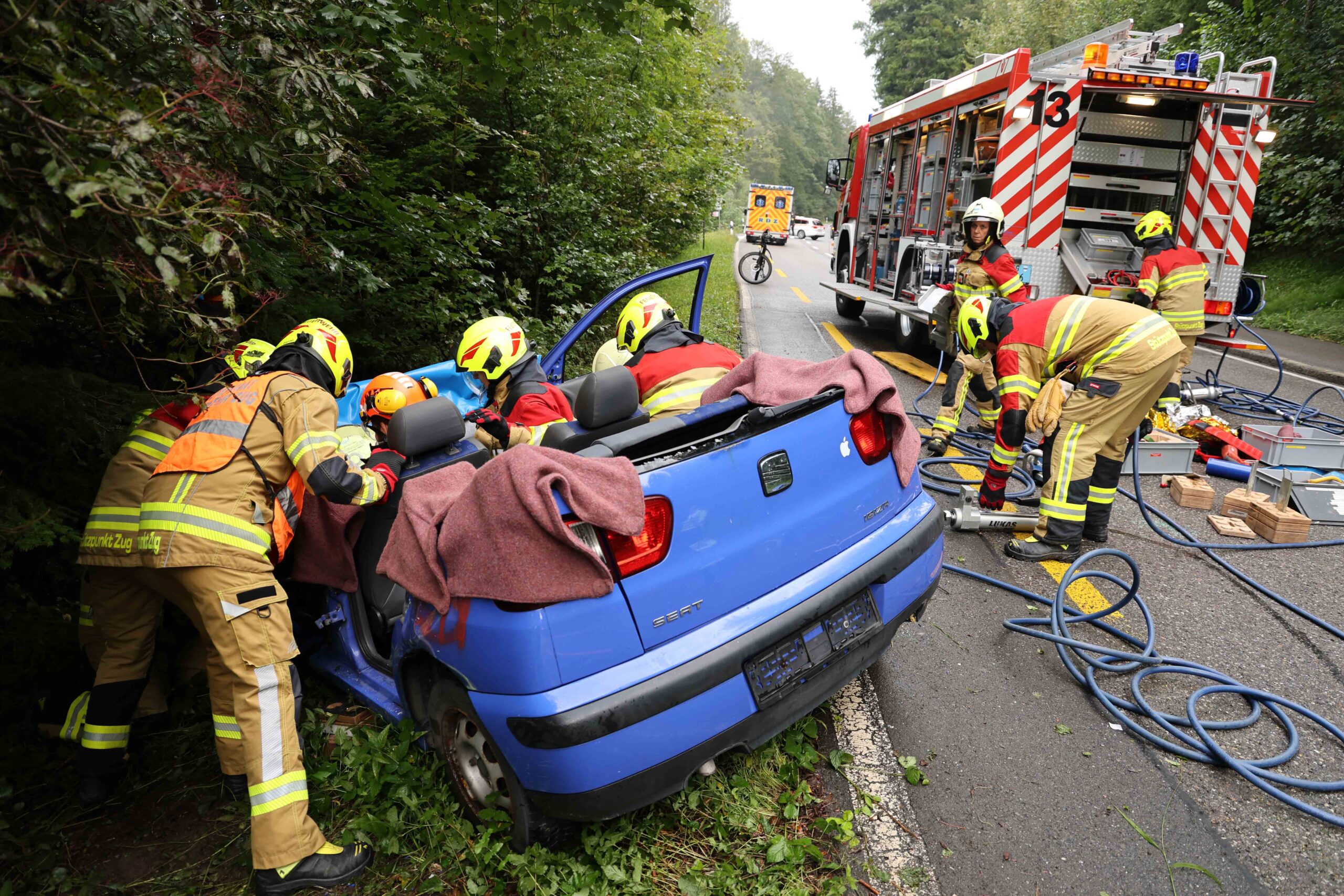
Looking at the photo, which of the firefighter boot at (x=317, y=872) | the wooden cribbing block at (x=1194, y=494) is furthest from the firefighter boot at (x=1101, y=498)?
the firefighter boot at (x=317, y=872)

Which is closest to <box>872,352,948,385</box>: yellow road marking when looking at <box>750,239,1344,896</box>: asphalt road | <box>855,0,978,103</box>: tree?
<box>750,239,1344,896</box>: asphalt road

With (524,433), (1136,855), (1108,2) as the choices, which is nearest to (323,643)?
(524,433)

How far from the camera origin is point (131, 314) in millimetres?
1995

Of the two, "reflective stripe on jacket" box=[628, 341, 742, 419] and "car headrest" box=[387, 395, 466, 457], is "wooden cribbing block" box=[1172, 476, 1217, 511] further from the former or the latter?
"car headrest" box=[387, 395, 466, 457]

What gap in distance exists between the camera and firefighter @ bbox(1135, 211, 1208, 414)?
246 inches

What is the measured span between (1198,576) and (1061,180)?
493 centimetres

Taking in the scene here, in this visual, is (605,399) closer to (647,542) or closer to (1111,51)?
(647,542)

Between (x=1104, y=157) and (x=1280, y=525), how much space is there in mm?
4815

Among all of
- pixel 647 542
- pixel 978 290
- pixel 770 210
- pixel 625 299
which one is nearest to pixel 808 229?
pixel 770 210

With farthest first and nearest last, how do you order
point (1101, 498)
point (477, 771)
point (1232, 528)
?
point (1232, 528)
point (1101, 498)
point (477, 771)

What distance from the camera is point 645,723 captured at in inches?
74.2

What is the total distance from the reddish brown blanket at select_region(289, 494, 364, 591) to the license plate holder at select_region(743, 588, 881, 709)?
1626mm

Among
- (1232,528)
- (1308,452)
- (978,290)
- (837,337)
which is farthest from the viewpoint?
(837,337)

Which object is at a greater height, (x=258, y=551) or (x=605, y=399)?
(x=605, y=399)
